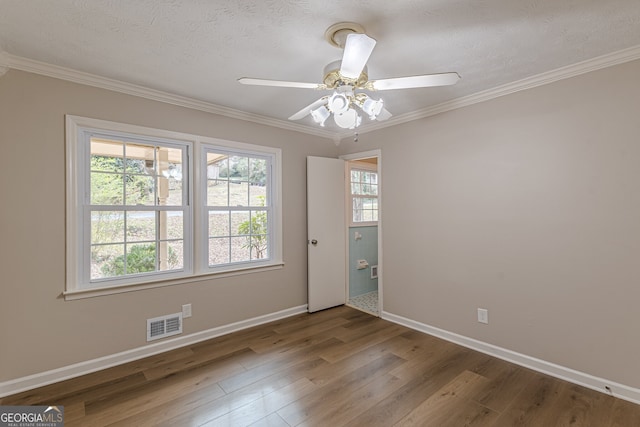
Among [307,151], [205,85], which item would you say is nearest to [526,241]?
[307,151]

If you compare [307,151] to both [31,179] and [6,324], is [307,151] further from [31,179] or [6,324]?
[6,324]

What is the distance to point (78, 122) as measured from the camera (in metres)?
2.34

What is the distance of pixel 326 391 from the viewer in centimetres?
215

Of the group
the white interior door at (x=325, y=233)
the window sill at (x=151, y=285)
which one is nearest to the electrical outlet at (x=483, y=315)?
the white interior door at (x=325, y=233)

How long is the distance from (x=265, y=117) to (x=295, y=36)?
5.43 feet

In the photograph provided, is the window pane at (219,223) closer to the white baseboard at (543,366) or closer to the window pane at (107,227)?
the window pane at (107,227)

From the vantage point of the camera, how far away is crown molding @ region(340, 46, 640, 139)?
2.06 m

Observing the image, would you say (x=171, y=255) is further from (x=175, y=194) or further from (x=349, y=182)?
(x=349, y=182)

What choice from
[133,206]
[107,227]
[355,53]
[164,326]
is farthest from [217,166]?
[355,53]

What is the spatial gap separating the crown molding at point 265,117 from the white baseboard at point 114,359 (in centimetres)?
222

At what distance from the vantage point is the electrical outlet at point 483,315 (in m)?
2.74

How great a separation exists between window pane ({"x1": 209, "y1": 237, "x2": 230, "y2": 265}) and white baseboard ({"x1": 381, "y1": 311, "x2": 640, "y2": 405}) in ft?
7.32

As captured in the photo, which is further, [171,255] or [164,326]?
[171,255]

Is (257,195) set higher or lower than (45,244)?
higher
